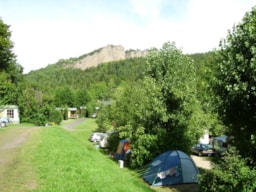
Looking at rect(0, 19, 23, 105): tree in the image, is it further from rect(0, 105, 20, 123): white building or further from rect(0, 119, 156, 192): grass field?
rect(0, 119, 156, 192): grass field

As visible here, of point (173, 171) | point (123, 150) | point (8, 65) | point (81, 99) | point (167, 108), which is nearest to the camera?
point (173, 171)

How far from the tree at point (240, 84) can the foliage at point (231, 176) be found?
48 cm

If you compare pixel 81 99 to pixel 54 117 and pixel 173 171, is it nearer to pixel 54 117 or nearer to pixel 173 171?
pixel 54 117

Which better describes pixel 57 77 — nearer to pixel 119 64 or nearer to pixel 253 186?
pixel 119 64

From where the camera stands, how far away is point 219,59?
1102cm

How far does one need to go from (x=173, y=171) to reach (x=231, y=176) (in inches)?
224

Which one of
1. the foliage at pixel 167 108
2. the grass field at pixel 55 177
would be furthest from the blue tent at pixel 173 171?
the grass field at pixel 55 177

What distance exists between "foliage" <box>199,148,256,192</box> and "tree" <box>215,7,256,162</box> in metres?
0.48

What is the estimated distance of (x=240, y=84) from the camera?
9.82m

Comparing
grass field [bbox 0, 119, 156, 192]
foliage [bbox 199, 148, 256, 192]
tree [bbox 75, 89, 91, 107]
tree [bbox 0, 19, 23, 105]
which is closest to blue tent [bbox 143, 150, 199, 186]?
grass field [bbox 0, 119, 156, 192]

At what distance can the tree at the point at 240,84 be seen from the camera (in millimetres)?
9750

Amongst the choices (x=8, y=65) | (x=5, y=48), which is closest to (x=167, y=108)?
(x=5, y=48)

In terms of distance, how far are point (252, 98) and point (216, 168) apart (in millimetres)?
2559

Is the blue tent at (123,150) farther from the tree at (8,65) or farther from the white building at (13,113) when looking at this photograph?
the white building at (13,113)
